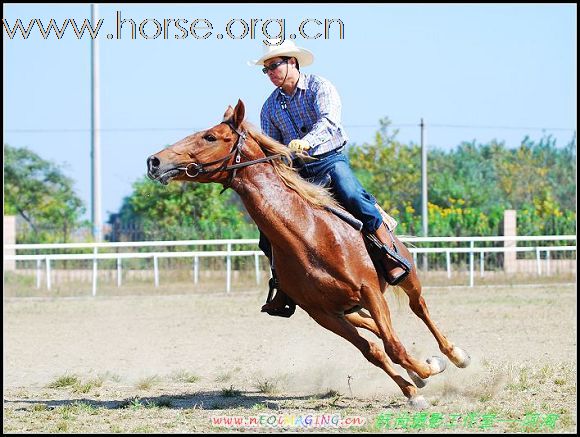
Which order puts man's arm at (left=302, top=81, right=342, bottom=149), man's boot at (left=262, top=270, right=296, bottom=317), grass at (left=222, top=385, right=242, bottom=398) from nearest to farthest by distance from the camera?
man's arm at (left=302, top=81, right=342, bottom=149), man's boot at (left=262, top=270, right=296, bottom=317), grass at (left=222, top=385, right=242, bottom=398)

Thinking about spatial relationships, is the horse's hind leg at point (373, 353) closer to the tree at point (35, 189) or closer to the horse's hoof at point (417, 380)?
the horse's hoof at point (417, 380)

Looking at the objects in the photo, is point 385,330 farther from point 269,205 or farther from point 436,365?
point 269,205

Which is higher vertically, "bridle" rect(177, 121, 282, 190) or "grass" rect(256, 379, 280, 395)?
"bridle" rect(177, 121, 282, 190)

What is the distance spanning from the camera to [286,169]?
8.15m

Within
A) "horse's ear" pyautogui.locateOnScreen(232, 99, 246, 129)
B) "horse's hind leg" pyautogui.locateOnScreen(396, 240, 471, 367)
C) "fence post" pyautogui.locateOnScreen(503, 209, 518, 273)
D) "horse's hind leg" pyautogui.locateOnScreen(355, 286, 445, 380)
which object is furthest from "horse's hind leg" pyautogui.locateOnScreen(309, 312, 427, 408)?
"fence post" pyautogui.locateOnScreen(503, 209, 518, 273)

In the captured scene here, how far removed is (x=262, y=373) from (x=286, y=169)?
113 inches

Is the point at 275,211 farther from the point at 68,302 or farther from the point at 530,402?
the point at 68,302

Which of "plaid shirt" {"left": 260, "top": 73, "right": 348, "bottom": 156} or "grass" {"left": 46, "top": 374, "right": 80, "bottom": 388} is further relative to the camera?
"grass" {"left": 46, "top": 374, "right": 80, "bottom": 388}

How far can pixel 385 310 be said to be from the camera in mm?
8109

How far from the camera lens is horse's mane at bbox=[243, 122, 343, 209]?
810 centimetres

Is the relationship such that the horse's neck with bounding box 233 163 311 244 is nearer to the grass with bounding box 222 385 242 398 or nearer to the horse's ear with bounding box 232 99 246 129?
the horse's ear with bounding box 232 99 246 129

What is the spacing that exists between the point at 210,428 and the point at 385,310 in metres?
1.75

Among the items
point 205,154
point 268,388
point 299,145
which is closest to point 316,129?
point 299,145

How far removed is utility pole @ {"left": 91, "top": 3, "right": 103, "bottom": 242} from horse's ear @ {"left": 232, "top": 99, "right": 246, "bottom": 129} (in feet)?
74.3
